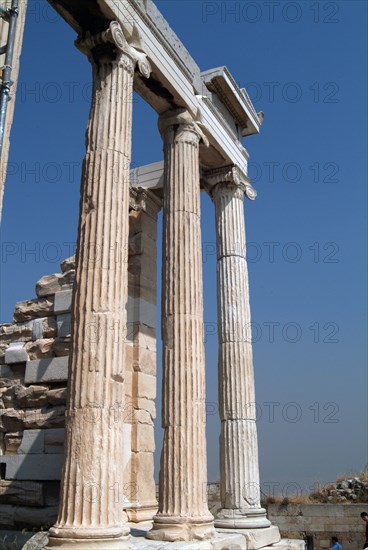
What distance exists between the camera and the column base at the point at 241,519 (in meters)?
13.8

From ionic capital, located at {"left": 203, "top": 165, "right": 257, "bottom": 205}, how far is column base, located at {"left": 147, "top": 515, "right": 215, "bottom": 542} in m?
9.73

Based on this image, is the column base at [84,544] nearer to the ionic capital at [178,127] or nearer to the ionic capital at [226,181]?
the ionic capital at [178,127]

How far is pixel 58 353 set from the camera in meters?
15.0

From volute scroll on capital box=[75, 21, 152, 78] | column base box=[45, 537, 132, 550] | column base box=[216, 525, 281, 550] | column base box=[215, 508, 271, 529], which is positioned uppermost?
volute scroll on capital box=[75, 21, 152, 78]

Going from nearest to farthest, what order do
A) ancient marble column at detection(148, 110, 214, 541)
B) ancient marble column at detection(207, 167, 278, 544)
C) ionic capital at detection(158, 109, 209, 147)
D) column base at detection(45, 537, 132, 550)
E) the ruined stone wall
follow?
column base at detection(45, 537, 132, 550) → ancient marble column at detection(148, 110, 214, 541) → the ruined stone wall → ionic capital at detection(158, 109, 209, 147) → ancient marble column at detection(207, 167, 278, 544)

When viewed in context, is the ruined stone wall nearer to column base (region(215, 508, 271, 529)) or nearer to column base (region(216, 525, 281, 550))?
column base (region(215, 508, 271, 529))

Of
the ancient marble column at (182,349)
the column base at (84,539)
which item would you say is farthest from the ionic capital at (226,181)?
the column base at (84,539)

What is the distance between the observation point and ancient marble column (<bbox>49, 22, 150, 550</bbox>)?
8.52m

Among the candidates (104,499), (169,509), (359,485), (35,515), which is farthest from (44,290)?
(359,485)

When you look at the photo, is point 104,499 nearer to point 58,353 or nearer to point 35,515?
point 35,515

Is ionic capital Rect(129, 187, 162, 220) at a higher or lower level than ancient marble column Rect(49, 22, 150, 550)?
higher

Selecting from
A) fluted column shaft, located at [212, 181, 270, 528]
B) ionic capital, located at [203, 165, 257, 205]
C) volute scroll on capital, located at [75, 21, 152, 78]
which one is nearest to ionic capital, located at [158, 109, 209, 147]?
volute scroll on capital, located at [75, 21, 152, 78]

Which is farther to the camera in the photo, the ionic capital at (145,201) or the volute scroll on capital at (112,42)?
the ionic capital at (145,201)

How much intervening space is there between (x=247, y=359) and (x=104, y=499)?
7.83m
